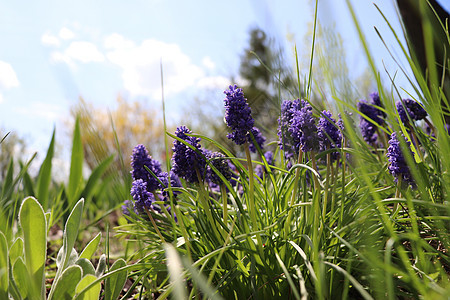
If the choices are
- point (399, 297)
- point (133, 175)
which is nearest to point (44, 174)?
point (133, 175)

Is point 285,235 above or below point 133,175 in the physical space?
below

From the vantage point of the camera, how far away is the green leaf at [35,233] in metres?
1.26

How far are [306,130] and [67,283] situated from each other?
1018mm

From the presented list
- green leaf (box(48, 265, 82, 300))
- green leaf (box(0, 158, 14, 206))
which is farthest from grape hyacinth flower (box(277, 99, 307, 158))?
green leaf (box(0, 158, 14, 206))

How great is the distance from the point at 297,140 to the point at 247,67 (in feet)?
88.7

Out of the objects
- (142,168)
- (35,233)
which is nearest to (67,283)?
(35,233)

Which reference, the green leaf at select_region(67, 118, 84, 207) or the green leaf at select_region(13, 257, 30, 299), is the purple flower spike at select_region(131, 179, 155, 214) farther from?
the green leaf at select_region(67, 118, 84, 207)

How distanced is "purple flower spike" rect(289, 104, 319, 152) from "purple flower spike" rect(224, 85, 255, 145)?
6.7 inches

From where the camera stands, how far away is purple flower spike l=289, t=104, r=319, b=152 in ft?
4.24

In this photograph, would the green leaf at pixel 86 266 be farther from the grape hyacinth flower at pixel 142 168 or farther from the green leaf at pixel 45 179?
the green leaf at pixel 45 179

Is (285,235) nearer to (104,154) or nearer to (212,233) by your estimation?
(212,233)

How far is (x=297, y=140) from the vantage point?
4.58 feet

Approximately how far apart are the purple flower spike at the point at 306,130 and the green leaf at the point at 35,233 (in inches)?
38.8

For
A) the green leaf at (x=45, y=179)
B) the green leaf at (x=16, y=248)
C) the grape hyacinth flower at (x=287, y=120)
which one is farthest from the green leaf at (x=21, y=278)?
the green leaf at (x=45, y=179)
